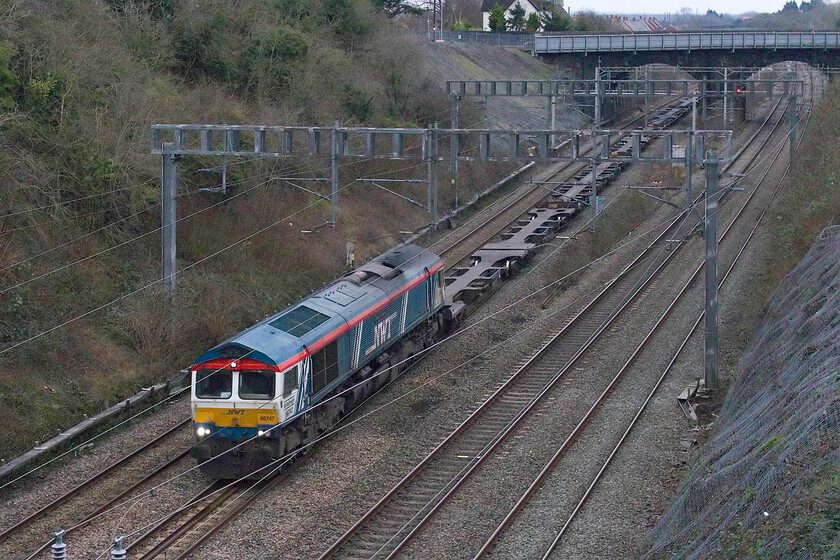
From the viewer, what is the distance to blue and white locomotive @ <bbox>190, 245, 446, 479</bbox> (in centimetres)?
1542

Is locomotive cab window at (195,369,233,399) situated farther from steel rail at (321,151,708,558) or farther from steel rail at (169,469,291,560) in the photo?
steel rail at (321,151,708,558)

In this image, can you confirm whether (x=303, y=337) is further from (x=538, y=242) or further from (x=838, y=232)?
(x=538, y=242)

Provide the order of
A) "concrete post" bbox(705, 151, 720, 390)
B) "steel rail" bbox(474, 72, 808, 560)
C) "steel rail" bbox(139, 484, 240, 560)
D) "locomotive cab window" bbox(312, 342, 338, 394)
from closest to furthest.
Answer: "steel rail" bbox(139, 484, 240, 560)
"steel rail" bbox(474, 72, 808, 560)
"locomotive cab window" bbox(312, 342, 338, 394)
"concrete post" bbox(705, 151, 720, 390)

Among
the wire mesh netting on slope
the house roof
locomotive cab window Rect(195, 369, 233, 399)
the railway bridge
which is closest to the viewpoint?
the wire mesh netting on slope

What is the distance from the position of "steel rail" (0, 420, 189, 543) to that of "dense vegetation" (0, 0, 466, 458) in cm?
165

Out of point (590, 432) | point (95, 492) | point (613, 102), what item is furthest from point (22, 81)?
point (613, 102)

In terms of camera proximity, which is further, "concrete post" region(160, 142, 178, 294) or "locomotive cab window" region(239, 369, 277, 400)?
"concrete post" region(160, 142, 178, 294)

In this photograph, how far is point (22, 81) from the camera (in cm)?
2378

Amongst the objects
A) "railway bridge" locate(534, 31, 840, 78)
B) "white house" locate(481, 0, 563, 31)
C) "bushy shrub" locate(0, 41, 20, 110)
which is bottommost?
"bushy shrub" locate(0, 41, 20, 110)

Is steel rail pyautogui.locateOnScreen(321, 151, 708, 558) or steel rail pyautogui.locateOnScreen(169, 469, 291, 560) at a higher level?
steel rail pyautogui.locateOnScreen(321, 151, 708, 558)

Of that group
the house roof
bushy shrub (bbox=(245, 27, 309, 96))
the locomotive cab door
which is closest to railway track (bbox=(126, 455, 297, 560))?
the locomotive cab door

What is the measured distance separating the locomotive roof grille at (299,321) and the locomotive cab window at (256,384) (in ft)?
4.04

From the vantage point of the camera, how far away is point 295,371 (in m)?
15.9

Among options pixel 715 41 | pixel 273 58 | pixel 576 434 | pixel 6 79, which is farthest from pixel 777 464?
pixel 715 41
